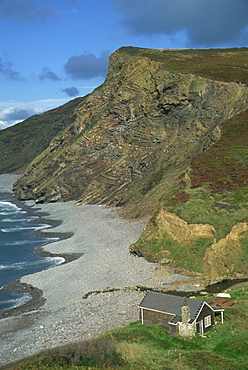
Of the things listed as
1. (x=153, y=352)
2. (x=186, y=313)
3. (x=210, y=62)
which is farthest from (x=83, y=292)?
(x=210, y=62)

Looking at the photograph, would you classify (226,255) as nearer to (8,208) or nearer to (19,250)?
(19,250)

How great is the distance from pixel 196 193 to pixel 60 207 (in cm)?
5397

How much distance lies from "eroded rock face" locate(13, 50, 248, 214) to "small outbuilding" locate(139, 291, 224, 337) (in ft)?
145

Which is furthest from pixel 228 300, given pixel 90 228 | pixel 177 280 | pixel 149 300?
pixel 90 228

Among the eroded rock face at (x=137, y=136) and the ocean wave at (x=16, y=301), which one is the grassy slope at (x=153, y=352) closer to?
the ocean wave at (x=16, y=301)

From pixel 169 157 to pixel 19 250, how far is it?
4022cm

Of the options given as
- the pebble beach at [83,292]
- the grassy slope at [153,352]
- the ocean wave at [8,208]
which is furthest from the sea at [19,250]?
the grassy slope at [153,352]

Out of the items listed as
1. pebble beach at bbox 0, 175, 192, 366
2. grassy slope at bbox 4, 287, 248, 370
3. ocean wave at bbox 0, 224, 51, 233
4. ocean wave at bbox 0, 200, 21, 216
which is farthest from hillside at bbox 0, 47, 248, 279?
ocean wave at bbox 0, 224, 51, 233

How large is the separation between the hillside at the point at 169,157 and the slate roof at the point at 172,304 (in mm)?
13580

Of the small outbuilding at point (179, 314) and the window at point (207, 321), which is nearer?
the small outbuilding at point (179, 314)

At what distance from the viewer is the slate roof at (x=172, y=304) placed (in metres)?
27.6

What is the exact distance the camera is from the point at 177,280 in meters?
43.1

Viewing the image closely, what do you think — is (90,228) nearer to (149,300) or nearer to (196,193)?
(196,193)

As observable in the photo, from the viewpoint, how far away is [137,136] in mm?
101562
